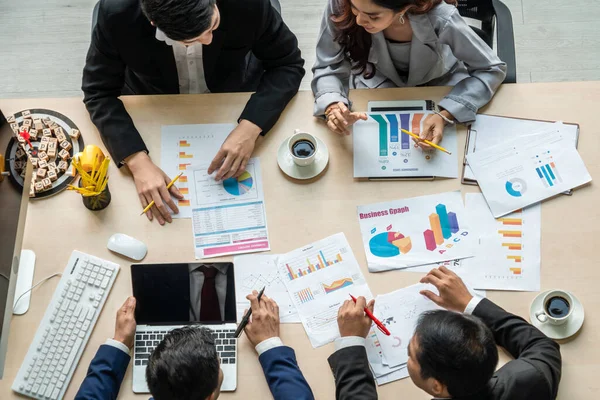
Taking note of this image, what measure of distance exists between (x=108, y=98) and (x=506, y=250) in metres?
1.11

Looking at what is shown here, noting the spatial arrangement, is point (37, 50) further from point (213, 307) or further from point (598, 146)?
point (598, 146)

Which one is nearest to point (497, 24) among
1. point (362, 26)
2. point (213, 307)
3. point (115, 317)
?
point (362, 26)

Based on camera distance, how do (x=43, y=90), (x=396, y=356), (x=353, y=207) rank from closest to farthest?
1. (x=396, y=356)
2. (x=353, y=207)
3. (x=43, y=90)

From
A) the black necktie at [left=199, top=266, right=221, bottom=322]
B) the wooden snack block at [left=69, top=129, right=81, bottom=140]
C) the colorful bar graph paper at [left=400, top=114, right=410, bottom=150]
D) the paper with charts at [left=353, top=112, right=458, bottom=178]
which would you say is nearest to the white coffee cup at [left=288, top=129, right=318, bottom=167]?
the paper with charts at [left=353, top=112, right=458, bottom=178]

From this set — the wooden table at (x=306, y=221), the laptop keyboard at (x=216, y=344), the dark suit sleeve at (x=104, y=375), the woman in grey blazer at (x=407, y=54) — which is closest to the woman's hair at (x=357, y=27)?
the woman in grey blazer at (x=407, y=54)

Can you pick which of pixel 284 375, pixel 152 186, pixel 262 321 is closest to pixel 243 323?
Result: pixel 262 321

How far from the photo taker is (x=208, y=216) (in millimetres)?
1652

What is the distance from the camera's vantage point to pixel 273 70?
181 cm

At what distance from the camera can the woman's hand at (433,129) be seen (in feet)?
5.47

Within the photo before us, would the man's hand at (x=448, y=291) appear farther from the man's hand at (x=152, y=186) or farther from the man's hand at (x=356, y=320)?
the man's hand at (x=152, y=186)

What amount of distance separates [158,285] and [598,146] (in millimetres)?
1175

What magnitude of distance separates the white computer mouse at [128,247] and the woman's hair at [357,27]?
0.76 metres

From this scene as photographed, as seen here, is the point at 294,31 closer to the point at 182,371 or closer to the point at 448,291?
the point at 448,291

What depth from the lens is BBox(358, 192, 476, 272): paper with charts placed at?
1.59 metres
